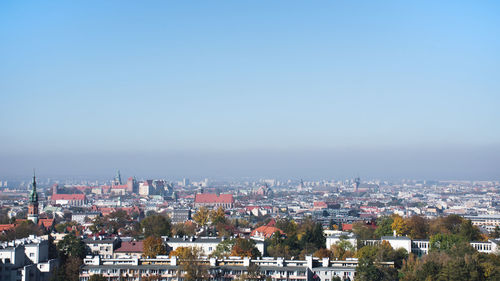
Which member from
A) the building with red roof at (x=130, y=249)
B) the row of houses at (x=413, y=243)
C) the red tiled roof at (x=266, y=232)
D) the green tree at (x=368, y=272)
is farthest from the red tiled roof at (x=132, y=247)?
the green tree at (x=368, y=272)

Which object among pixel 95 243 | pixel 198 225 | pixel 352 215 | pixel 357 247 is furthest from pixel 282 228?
pixel 352 215

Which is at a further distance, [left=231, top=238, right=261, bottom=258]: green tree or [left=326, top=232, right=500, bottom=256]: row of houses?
[left=326, top=232, right=500, bottom=256]: row of houses

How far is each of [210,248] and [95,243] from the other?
826 cm

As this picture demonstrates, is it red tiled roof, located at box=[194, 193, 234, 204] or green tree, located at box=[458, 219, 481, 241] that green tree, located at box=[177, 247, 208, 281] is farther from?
red tiled roof, located at box=[194, 193, 234, 204]

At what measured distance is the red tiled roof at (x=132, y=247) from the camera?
5278 centimetres

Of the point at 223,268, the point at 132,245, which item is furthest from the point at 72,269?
the point at 132,245

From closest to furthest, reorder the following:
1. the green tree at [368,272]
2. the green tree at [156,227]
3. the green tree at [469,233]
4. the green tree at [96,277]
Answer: the green tree at [96,277] < the green tree at [368,272] < the green tree at [469,233] < the green tree at [156,227]

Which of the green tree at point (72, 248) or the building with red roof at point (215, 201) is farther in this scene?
the building with red roof at point (215, 201)

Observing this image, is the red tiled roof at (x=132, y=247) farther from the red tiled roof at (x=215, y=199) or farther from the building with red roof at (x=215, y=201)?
the red tiled roof at (x=215, y=199)

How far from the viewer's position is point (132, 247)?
176 feet

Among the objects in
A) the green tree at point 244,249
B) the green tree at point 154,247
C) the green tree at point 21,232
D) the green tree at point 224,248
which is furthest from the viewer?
the green tree at point 21,232

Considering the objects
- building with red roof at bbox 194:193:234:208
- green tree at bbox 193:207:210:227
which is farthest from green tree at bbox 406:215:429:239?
building with red roof at bbox 194:193:234:208

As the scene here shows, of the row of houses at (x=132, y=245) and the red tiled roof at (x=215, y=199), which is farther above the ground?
the row of houses at (x=132, y=245)

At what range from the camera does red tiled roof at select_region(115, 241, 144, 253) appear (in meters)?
52.8
